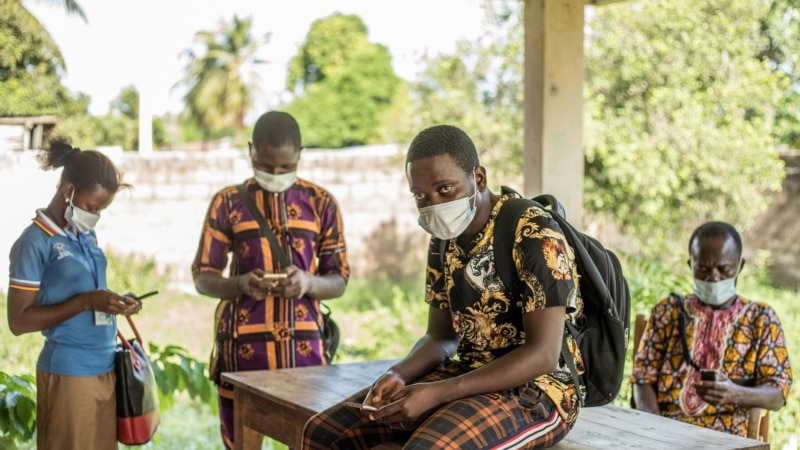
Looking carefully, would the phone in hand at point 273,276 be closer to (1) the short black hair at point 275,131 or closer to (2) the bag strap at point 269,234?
(2) the bag strap at point 269,234

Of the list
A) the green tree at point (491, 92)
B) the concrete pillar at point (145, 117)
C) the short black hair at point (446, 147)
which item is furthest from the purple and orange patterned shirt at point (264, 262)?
the green tree at point (491, 92)

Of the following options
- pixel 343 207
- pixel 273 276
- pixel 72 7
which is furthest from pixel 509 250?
pixel 343 207

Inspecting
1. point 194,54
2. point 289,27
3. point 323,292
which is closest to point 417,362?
point 323,292

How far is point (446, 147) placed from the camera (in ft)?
9.78

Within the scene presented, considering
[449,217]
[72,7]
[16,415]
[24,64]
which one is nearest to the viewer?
[449,217]

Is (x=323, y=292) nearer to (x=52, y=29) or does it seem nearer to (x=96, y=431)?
(x=96, y=431)

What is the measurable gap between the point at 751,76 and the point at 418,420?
841 cm

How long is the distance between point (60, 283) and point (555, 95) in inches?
102

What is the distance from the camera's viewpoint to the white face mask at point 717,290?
4.06m

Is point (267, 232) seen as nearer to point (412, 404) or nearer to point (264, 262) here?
point (264, 262)

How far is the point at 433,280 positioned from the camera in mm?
3350

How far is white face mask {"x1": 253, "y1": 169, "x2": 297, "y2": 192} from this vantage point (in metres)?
4.28

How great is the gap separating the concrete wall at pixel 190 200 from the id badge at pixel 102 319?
11.1 ft

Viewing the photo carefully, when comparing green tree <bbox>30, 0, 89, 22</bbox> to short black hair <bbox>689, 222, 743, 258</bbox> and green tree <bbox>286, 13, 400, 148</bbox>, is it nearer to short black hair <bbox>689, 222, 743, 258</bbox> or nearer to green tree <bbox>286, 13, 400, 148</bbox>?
short black hair <bbox>689, 222, 743, 258</bbox>
